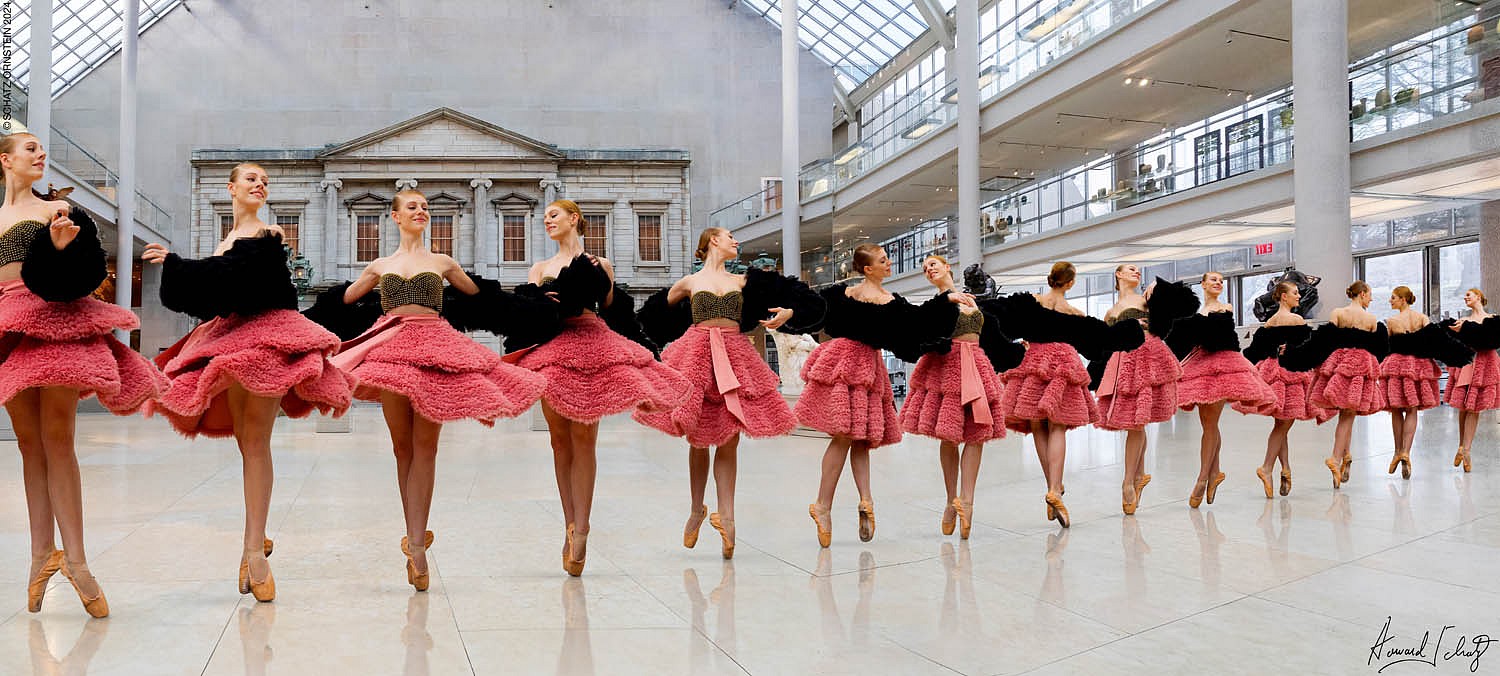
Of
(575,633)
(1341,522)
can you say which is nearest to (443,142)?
(1341,522)

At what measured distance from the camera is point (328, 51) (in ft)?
115

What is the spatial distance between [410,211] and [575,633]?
1976mm

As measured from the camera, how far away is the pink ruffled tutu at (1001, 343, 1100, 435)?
5762 millimetres

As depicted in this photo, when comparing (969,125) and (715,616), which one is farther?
(969,125)

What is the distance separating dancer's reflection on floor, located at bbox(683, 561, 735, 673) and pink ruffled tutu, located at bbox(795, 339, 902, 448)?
909mm

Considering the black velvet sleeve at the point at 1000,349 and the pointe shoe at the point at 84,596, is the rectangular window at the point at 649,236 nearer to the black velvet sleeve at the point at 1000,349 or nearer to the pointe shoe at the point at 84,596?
the black velvet sleeve at the point at 1000,349

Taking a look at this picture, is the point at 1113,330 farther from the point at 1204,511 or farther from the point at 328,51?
the point at 328,51

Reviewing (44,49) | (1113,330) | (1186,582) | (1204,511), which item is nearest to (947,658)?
(1186,582)

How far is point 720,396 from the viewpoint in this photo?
15.3ft

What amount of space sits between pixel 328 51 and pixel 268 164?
5026mm

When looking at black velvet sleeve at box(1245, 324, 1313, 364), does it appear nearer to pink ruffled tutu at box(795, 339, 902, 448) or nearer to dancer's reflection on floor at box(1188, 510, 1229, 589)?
dancer's reflection on floor at box(1188, 510, 1229, 589)

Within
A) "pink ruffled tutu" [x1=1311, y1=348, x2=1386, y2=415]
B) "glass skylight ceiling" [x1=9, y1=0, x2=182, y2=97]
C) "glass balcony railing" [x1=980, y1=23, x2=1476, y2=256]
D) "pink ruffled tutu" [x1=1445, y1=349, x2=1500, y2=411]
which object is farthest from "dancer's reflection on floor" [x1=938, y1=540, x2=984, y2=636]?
"glass skylight ceiling" [x1=9, y1=0, x2=182, y2=97]

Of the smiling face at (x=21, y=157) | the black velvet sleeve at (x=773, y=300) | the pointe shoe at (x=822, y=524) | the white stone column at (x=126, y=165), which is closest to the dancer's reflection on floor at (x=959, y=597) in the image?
the pointe shoe at (x=822, y=524)

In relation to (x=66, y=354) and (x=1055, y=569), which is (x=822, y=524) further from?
(x=66, y=354)
